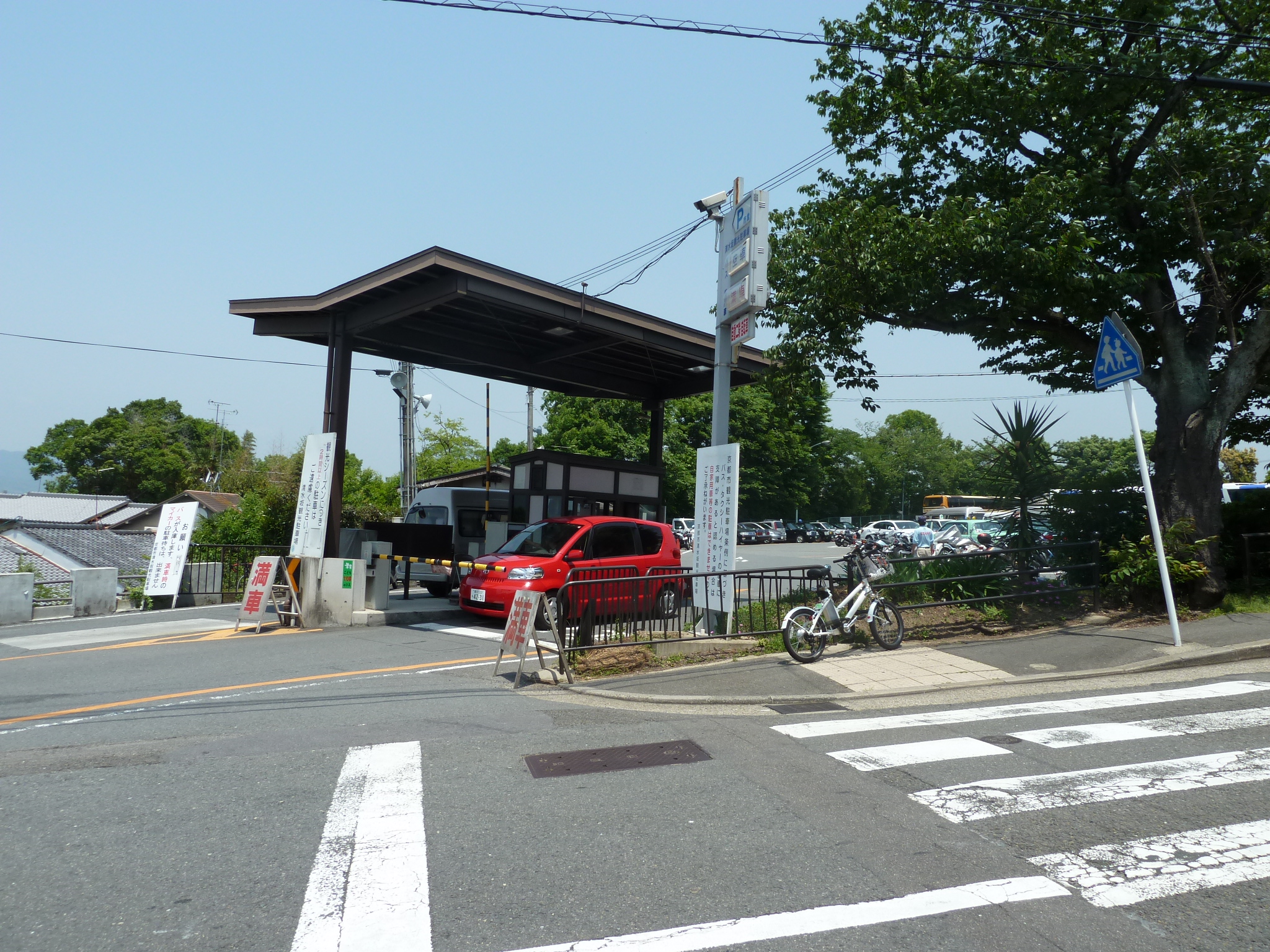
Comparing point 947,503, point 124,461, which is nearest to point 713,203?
point 947,503

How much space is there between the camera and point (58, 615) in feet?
51.2

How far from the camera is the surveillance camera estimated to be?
11.8 meters

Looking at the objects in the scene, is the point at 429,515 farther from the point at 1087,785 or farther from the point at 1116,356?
the point at 1087,785

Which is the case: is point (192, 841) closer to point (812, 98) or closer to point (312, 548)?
point (312, 548)

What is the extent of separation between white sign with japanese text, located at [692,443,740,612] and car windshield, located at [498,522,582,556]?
3.16 metres

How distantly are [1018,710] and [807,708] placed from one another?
5.91ft

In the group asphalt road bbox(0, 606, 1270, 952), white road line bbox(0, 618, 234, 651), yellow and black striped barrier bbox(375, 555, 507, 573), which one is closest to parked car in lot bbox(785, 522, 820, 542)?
yellow and black striped barrier bbox(375, 555, 507, 573)

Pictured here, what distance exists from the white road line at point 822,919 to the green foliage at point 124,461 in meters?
71.4

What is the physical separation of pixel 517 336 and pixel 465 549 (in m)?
5.43

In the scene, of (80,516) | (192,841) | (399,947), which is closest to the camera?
(399,947)

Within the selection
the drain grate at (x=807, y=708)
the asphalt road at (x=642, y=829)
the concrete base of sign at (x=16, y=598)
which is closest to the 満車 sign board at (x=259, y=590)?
the concrete base of sign at (x=16, y=598)

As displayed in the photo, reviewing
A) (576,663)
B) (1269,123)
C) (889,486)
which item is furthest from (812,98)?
(889,486)

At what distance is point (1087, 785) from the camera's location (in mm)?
5160

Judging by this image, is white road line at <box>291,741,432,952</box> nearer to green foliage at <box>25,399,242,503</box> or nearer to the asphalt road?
the asphalt road
